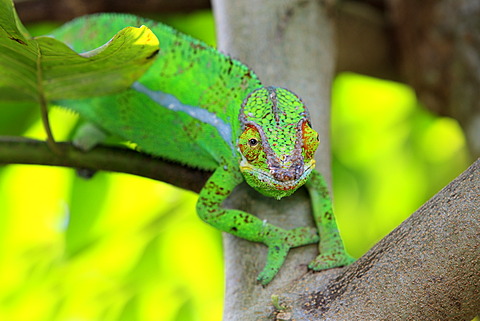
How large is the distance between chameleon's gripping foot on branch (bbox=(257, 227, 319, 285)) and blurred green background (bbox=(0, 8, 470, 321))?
907 millimetres

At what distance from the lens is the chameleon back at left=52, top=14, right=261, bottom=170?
175cm

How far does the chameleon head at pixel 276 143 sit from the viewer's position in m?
1.43

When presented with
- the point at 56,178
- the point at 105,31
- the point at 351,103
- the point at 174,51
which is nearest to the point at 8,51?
the point at 174,51

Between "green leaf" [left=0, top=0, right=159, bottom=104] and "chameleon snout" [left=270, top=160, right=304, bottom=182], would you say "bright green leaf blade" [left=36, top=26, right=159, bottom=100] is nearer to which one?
"green leaf" [left=0, top=0, right=159, bottom=104]

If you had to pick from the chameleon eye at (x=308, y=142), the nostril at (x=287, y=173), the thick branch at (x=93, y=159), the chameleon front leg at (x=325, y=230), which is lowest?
the thick branch at (x=93, y=159)

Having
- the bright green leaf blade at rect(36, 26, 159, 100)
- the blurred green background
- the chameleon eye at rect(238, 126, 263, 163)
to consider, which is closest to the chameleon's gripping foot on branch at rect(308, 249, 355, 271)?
the chameleon eye at rect(238, 126, 263, 163)

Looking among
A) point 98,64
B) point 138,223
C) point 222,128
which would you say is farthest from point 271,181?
point 138,223

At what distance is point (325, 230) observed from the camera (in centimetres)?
160

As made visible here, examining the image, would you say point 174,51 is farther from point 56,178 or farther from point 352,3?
point 352,3

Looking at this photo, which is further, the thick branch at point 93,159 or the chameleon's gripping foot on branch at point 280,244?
the thick branch at point 93,159

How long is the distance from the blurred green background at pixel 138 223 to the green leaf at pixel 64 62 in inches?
35.6

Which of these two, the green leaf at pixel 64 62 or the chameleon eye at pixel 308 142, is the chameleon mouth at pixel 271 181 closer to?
the chameleon eye at pixel 308 142

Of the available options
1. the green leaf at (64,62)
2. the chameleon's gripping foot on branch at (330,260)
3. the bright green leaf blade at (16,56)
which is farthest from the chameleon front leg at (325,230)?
the bright green leaf blade at (16,56)

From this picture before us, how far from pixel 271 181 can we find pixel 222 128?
368 millimetres
